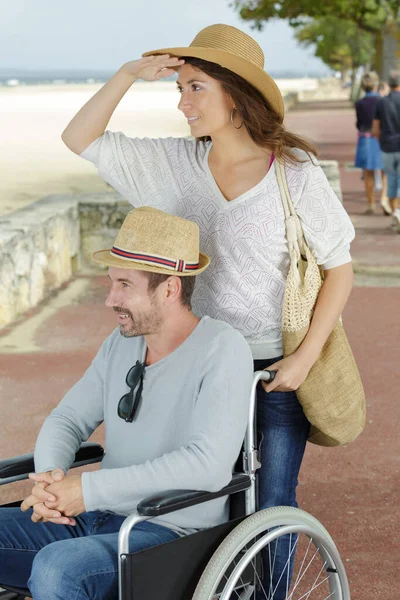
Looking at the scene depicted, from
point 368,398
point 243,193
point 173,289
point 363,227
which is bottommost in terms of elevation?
point 363,227

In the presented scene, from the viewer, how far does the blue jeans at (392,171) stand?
43.3ft

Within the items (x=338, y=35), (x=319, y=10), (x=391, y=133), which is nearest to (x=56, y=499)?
(x=391, y=133)

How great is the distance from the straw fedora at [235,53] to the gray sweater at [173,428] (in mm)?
718

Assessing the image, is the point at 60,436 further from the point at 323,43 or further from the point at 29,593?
the point at 323,43

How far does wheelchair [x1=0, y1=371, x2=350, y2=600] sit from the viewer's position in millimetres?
2523

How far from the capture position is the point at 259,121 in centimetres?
303

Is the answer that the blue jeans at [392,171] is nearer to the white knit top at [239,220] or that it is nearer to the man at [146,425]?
the white knit top at [239,220]

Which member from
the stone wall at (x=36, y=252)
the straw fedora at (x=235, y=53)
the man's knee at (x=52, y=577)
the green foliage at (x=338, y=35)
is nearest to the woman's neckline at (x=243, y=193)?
the straw fedora at (x=235, y=53)

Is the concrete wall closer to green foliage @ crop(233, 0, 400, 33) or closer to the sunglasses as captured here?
the sunglasses

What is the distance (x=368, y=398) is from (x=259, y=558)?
11.0 feet

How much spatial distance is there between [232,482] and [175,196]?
0.89 m

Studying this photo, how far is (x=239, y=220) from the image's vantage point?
3.00 meters

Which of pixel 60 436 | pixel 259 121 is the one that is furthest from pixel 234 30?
pixel 60 436

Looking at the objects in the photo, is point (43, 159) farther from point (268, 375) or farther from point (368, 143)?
point (268, 375)
